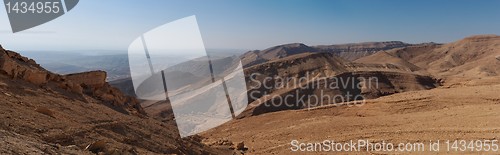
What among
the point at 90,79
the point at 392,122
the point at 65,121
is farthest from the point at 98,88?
the point at 392,122

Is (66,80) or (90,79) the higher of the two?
(66,80)

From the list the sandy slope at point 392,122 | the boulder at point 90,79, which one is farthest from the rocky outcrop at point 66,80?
the sandy slope at point 392,122

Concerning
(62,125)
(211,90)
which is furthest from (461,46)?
(62,125)

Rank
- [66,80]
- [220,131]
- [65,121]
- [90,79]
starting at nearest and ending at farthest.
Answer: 1. [65,121]
2. [66,80]
3. [90,79]
4. [220,131]

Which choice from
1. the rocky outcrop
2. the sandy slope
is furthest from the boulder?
the sandy slope

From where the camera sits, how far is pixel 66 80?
1137 centimetres

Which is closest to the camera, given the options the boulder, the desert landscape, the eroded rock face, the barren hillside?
the barren hillside

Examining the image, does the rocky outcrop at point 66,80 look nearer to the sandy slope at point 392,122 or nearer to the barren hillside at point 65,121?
the barren hillside at point 65,121

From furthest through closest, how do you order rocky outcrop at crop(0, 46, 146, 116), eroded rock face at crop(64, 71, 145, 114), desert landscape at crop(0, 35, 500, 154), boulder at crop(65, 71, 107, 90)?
boulder at crop(65, 71, 107, 90) → eroded rock face at crop(64, 71, 145, 114) → rocky outcrop at crop(0, 46, 146, 116) → desert landscape at crop(0, 35, 500, 154)

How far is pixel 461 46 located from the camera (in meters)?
78.9

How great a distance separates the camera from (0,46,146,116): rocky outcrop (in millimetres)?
9859

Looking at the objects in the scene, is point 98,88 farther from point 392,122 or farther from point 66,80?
point 392,122

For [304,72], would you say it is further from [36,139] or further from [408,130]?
[36,139]

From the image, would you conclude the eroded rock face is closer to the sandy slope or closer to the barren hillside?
the barren hillside
